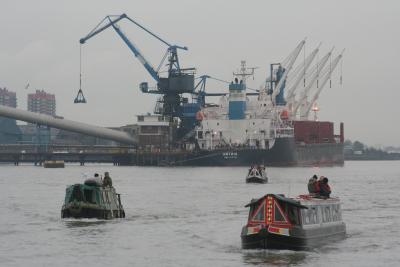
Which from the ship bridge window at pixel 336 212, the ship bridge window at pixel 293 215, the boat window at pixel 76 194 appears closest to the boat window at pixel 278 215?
the ship bridge window at pixel 293 215

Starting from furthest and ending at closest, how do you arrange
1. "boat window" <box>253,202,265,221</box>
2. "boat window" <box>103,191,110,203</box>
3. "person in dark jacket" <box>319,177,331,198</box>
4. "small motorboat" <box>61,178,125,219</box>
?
"boat window" <box>103,191,110,203</box>, "small motorboat" <box>61,178,125,219</box>, "person in dark jacket" <box>319,177,331,198</box>, "boat window" <box>253,202,265,221</box>

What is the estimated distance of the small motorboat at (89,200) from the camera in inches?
2094

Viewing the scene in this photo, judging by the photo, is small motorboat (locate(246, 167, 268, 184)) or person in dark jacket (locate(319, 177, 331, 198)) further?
small motorboat (locate(246, 167, 268, 184))

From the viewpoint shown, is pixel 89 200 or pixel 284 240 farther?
pixel 89 200

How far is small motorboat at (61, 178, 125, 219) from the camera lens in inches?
2094

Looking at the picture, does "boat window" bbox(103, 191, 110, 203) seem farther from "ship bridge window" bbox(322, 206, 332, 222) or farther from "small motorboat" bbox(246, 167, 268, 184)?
"small motorboat" bbox(246, 167, 268, 184)

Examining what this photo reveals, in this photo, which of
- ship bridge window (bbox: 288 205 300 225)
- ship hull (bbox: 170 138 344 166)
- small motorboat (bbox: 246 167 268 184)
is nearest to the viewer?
ship bridge window (bbox: 288 205 300 225)

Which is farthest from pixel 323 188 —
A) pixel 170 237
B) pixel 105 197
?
pixel 105 197

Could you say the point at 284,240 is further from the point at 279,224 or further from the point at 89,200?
the point at 89,200

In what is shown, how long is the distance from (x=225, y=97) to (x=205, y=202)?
123277 millimetres

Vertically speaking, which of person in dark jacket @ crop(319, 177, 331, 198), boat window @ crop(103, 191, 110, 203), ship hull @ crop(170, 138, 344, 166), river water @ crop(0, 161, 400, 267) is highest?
ship hull @ crop(170, 138, 344, 166)

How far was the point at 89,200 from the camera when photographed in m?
54.0

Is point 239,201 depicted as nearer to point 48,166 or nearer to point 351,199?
point 351,199

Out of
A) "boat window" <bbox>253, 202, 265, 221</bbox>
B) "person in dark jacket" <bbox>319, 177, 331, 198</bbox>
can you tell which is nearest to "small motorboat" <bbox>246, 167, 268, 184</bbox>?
"person in dark jacket" <bbox>319, 177, 331, 198</bbox>
